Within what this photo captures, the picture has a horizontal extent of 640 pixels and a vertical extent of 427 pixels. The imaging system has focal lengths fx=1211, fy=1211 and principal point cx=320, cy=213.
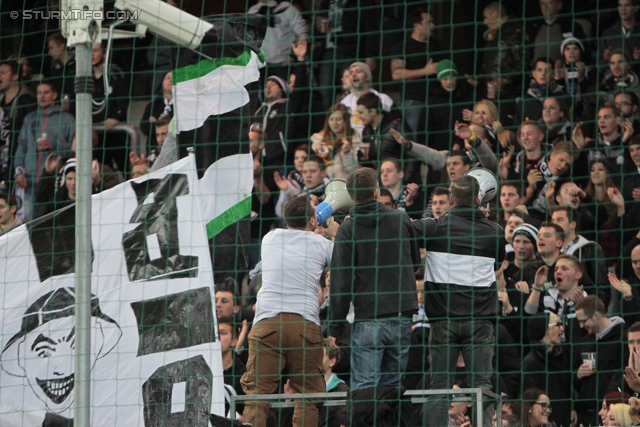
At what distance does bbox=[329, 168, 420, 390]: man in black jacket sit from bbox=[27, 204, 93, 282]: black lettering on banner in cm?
168

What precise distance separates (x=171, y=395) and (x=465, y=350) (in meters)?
1.71

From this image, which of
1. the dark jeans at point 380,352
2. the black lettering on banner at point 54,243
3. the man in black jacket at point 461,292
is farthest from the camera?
the black lettering on banner at point 54,243

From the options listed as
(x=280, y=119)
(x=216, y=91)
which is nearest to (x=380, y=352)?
(x=216, y=91)

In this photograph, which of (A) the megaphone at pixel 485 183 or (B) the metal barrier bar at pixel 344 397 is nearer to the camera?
(B) the metal barrier bar at pixel 344 397

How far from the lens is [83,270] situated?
615cm

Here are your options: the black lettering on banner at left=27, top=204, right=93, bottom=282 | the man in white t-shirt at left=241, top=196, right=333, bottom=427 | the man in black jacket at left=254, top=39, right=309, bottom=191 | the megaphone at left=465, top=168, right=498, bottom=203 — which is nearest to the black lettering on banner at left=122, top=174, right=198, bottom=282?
the black lettering on banner at left=27, top=204, right=93, bottom=282

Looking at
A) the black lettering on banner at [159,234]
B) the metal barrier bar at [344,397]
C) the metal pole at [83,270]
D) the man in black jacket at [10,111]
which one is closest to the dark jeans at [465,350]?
the metal barrier bar at [344,397]

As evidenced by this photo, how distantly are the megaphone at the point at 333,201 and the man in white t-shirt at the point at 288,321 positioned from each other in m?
0.20

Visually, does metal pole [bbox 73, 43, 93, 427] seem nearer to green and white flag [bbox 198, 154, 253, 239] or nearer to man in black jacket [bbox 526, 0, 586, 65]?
green and white flag [bbox 198, 154, 253, 239]

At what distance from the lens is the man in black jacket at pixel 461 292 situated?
271 inches

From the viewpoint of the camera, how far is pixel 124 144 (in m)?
11.7

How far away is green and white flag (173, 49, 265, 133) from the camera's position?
337 inches

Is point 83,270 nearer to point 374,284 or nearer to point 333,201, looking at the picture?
point 374,284

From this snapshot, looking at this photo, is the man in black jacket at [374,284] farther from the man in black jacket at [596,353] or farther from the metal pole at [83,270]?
the man in black jacket at [596,353]
